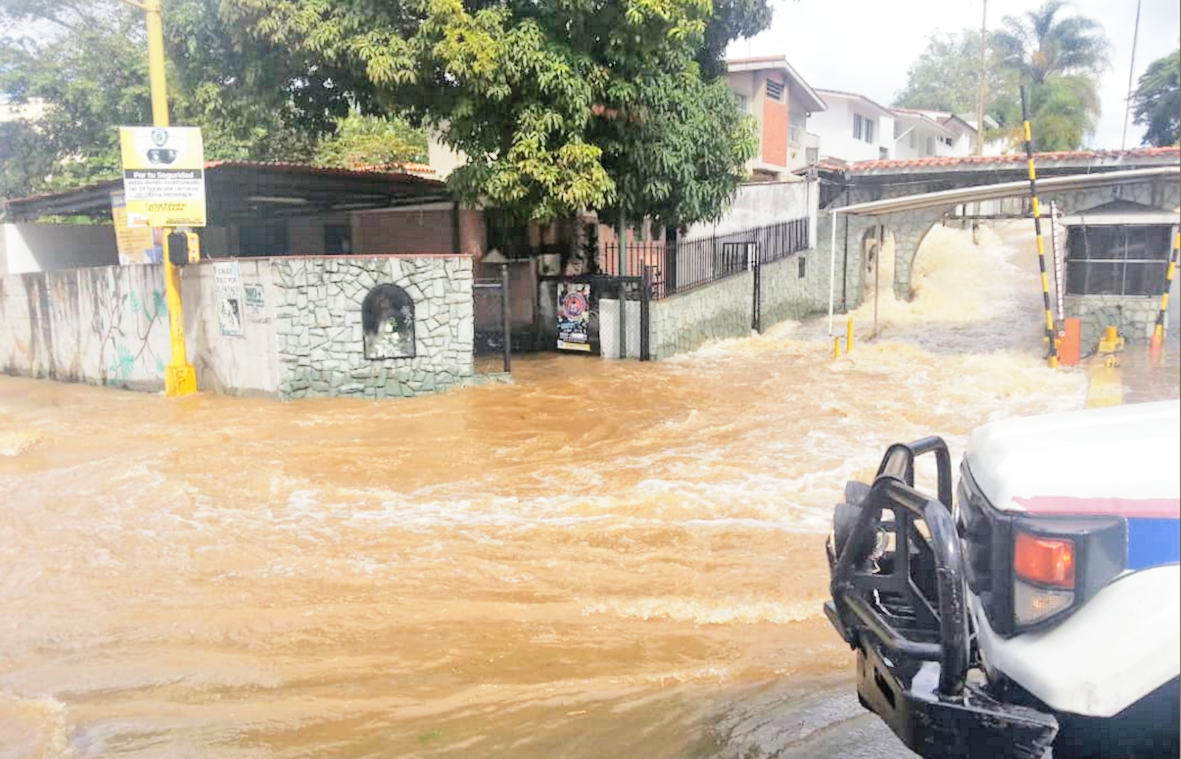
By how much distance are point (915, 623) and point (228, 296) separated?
11861 millimetres

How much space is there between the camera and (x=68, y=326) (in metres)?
16.6

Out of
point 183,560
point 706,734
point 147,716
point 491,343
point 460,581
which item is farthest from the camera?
point 491,343

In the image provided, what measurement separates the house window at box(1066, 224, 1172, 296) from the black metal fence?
20.9 feet

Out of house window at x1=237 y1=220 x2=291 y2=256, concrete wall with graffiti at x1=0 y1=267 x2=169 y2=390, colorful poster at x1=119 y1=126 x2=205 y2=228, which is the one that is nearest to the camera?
colorful poster at x1=119 y1=126 x2=205 y2=228

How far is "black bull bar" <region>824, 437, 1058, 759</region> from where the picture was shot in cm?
243

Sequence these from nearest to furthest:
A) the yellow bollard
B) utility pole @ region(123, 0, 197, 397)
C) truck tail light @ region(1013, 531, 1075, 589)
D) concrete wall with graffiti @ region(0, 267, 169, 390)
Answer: truck tail light @ region(1013, 531, 1075, 589) → utility pole @ region(123, 0, 197, 397) → concrete wall with graffiti @ region(0, 267, 169, 390) → the yellow bollard

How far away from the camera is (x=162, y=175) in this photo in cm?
1266

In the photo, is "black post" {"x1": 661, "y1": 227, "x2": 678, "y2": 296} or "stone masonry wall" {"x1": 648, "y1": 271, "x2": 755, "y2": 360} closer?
"stone masonry wall" {"x1": 648, "y1": 271, "x2": 755, "y2": 360}

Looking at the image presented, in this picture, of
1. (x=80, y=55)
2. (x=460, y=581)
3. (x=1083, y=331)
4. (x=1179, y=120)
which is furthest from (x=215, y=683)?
(x=80, y=55)

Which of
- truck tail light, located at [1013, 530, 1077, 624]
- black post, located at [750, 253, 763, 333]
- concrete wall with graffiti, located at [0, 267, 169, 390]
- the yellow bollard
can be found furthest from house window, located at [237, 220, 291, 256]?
truck tail light, located at [1013, 530, 1077, 624]

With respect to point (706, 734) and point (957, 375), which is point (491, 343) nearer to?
point (957, 375)

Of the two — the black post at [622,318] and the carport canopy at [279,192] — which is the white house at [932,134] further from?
the carport canopy at [279,192]

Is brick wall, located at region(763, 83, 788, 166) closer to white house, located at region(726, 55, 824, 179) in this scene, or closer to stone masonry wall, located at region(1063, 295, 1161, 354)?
white house, located at region(726, 55, 824, 179)

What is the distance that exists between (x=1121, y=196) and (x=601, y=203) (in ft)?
29.3
